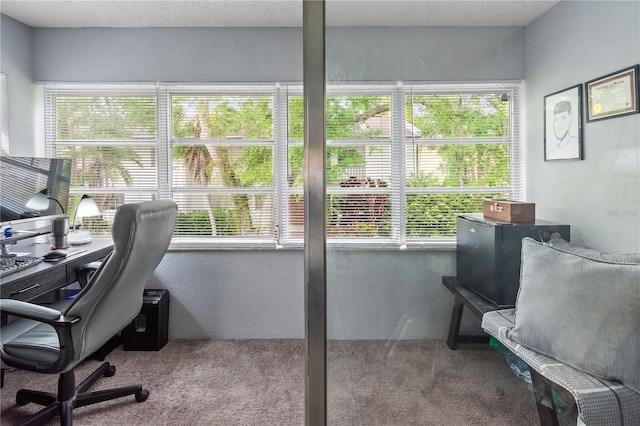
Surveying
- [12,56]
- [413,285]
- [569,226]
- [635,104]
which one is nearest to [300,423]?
[413,285]

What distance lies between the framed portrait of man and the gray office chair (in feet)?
4.54

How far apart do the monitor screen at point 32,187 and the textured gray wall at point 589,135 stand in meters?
2.46

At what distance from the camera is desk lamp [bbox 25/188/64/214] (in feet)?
6.97

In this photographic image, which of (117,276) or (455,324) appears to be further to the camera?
(117,276)

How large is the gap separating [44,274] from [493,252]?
78.7 inches

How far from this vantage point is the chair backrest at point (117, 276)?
1.41 m

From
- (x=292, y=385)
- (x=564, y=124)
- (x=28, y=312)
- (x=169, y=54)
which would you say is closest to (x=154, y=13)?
(x=169, y=54)

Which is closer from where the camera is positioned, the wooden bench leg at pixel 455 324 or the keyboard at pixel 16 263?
the wooden bench leg at pixel 455 324

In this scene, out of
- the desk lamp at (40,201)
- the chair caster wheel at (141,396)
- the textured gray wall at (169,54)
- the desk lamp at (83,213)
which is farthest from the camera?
the textured gray wall at (169,54)

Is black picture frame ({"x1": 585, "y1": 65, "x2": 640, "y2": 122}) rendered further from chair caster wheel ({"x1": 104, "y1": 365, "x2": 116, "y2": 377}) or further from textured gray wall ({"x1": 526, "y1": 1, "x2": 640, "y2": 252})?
chair caster wheel ({"x1": 104, "y1": 365, "x2": 116, "y2": 377})

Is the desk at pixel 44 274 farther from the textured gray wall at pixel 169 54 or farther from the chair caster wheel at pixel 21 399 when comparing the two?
the textured gray wall at pixel 169 54

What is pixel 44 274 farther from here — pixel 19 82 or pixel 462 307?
pixel 462 307

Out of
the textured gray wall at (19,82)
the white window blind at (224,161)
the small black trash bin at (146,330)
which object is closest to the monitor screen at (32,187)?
the textured gray wall at (19,82)

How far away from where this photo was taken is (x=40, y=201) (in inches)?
86.0
